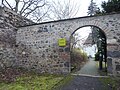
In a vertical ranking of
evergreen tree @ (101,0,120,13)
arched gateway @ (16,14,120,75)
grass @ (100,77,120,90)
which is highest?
evergreen tree @ (101,0,120,13)

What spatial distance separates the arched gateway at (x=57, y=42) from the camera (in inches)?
289

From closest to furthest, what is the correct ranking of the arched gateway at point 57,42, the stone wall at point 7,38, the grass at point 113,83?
1. the grass at point 113,83
2. the arched gateway at point 57,42
3. the stone wall at point 7,38

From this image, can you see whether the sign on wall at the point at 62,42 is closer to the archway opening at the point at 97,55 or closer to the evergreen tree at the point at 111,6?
the archway opening at the point at 97,55

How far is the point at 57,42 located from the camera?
8.38 metres

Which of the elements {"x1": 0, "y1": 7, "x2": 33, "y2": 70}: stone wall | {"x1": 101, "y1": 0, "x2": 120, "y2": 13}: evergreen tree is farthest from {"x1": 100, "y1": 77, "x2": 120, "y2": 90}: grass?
{"x1": 0, "y1": 7, "x2": 33, "y2": 70}: stone wall

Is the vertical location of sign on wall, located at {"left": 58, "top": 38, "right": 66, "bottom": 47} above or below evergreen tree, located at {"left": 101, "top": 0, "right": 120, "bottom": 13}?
below

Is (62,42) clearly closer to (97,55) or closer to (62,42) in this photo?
(62,42)

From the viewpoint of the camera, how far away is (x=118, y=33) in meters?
7.34

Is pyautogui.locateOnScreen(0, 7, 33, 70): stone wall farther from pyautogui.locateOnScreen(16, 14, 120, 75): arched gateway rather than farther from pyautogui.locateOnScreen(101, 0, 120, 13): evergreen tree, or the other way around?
pyautogui.locateOnScreen(101, 0, 120, 13): evergreen tree

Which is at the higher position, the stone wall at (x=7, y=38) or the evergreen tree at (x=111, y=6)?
the evergreen tree at (x=111, y=6)

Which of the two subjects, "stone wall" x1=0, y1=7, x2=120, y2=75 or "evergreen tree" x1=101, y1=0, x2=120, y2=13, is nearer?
"stone wall" x1=0, y1=7, x2=120, y2=75

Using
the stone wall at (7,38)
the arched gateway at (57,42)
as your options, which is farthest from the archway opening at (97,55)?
the stone wall at (7,38)

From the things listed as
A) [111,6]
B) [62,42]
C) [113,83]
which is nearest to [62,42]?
[62,42]

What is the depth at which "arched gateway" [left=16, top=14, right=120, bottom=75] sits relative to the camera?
7328mm
